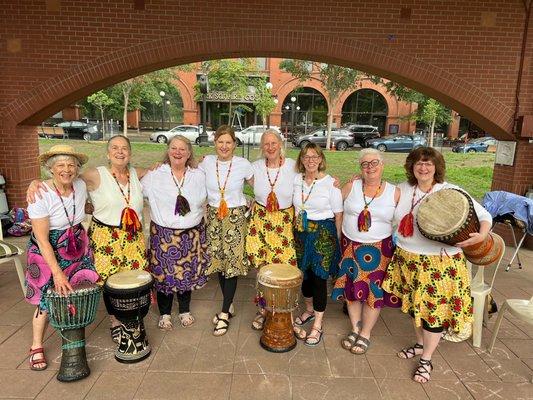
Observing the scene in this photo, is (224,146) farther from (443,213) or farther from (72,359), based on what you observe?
(72,359)

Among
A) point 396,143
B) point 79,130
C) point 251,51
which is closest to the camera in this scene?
point 251,51

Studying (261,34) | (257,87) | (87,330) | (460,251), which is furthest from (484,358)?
(257,87)

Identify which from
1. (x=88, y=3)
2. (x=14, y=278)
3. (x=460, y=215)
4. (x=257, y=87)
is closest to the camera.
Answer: (x=460, y=215)

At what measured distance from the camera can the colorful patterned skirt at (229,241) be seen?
130 inches

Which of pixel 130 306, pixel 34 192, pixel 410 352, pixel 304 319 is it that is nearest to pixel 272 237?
pixel 304 319

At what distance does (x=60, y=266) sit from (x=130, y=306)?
569 millimetres

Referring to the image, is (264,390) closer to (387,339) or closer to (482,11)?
Result: (387,339)

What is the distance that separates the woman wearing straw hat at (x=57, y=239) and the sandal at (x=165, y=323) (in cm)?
82

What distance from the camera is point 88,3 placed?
5.42m

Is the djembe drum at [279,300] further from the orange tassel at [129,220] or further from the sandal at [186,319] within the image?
the orange tassel at [129,220]

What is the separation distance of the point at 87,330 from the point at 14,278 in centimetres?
164

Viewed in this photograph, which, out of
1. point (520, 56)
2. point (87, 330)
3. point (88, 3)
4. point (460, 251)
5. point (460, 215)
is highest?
point (88, 3)

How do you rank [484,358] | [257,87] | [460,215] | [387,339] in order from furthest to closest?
[257,87] < [387,339] < [484,358] < [460,215]

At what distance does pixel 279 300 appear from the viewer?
303 cm
